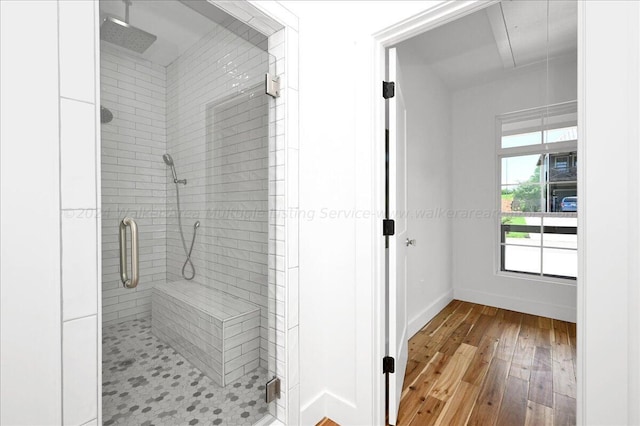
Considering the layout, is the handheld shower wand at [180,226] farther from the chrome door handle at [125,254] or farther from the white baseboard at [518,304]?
the white baseboard at [518,304]

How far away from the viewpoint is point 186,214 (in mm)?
1223

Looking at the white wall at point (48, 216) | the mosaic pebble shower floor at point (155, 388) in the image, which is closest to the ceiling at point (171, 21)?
the white wall at point (48, 216)

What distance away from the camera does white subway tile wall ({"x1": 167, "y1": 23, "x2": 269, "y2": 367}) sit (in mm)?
1200

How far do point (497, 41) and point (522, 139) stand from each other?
126 centimetres

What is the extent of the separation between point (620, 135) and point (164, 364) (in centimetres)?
183

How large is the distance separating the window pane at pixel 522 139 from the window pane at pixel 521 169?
0.50ft

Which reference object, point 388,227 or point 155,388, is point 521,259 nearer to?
point 388,227

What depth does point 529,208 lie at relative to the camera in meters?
3.39

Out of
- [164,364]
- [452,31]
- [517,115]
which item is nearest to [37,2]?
[164,364]

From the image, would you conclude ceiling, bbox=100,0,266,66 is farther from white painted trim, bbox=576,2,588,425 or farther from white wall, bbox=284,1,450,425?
white painted trim, bbox=576,2,588,425

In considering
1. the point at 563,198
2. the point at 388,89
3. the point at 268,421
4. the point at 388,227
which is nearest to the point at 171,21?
the point at 388,89

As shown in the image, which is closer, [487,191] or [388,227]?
[388,227]

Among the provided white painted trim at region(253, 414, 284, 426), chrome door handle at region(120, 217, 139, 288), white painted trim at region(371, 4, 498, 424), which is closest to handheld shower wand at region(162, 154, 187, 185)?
chrome door handle at region(120, 217, 139, 288)

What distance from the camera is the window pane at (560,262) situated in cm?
313
